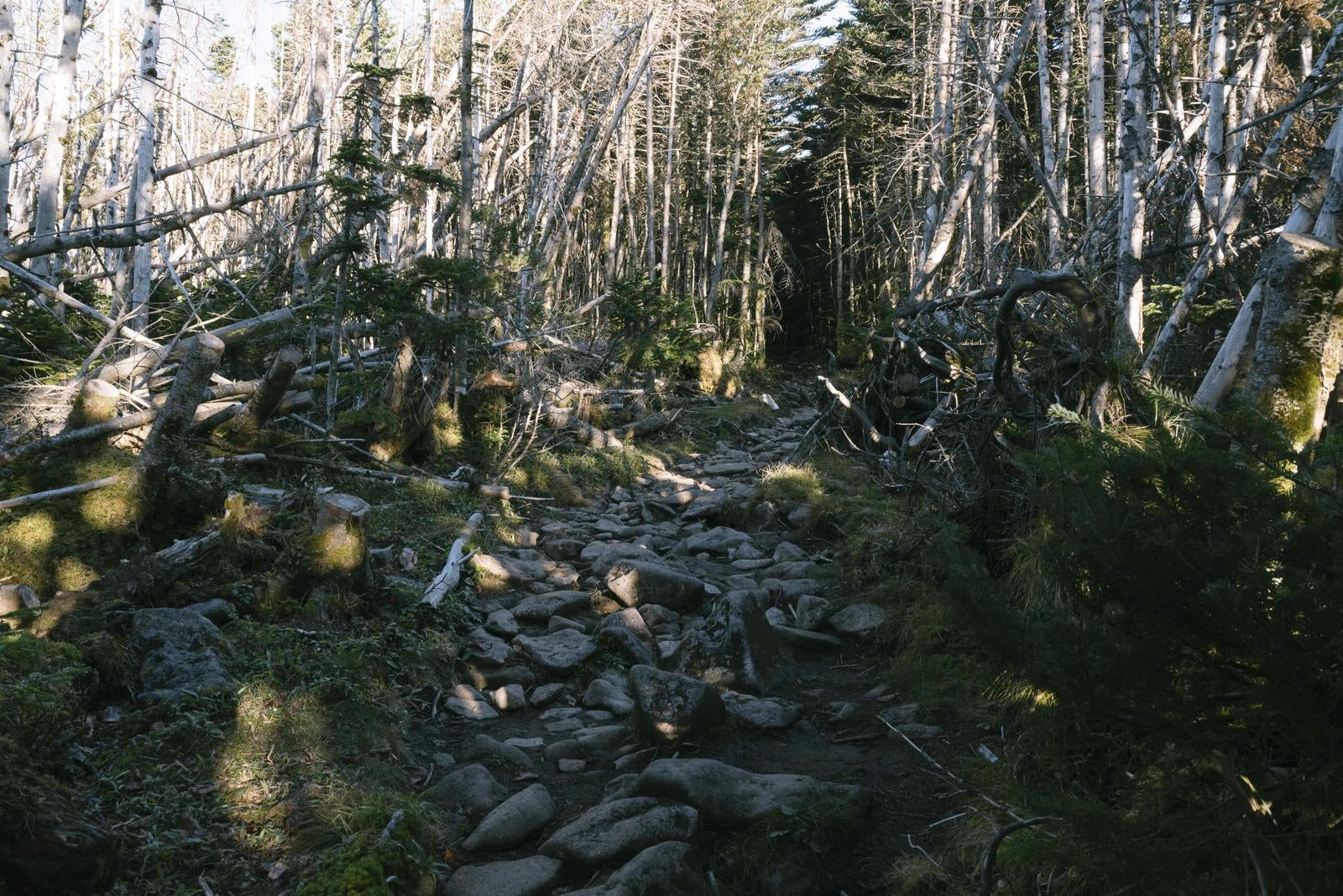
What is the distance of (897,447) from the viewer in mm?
9188

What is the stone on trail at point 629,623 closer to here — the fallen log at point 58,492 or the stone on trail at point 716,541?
the stone on trail at point 716,541

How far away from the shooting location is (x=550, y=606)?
22.2 feet

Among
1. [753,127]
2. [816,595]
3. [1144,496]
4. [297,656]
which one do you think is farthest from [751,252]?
[1144,496]

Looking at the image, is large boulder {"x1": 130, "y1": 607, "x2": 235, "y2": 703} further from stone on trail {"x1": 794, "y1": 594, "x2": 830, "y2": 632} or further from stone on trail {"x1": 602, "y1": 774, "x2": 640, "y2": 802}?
stone on trail {"x1": 794, "y1": 594, "x2": 830, "y2": 632}

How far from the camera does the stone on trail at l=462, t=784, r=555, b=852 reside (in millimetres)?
3896

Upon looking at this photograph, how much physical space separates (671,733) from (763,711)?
2.09 ft

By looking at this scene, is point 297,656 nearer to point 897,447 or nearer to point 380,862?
point 380,862

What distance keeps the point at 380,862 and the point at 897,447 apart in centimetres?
685

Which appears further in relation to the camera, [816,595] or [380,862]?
[816,595]

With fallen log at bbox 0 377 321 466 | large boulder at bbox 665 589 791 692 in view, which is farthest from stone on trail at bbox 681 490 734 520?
fallen log at bbox 0 377 321 466

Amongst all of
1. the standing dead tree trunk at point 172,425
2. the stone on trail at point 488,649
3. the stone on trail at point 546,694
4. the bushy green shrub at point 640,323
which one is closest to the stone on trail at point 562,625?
the stone on trail at point 488,649

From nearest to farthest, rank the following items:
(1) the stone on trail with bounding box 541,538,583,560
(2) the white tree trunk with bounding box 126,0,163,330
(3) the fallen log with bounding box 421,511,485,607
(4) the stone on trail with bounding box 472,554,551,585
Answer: (3) the fallen log with bounding box 421,511,485,607
(4) the stone on trail with bounding box 472,554,551,585
(1) the stone on trail with bounding box 541,538,583,560
(2) the white tree trunk with bounding box 126,0,163,330

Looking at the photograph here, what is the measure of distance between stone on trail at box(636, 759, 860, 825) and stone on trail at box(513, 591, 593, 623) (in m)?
2.69

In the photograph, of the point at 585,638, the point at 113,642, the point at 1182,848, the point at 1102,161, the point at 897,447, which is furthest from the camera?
the point at 1102,161
